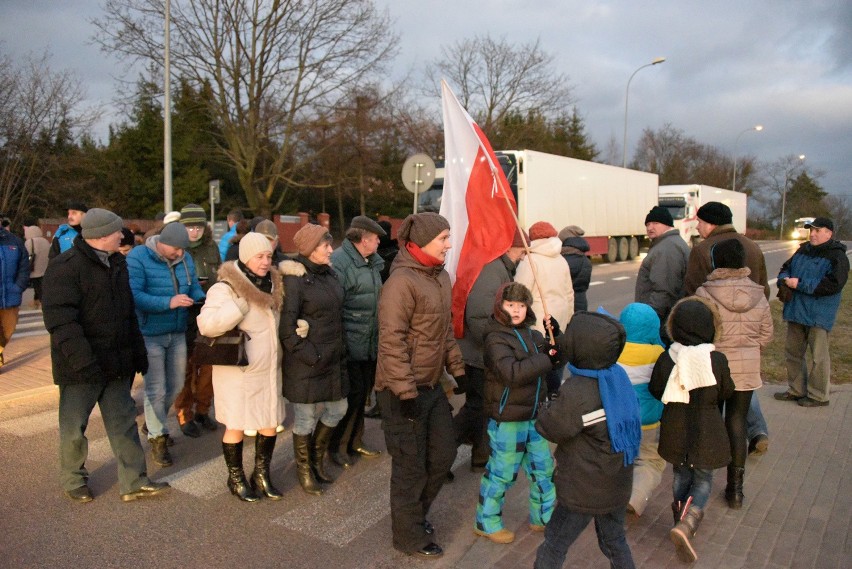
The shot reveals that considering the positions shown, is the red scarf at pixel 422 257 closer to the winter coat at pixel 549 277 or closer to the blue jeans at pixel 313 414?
the blue jeans at pixel 313 414

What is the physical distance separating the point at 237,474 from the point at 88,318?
1411mm

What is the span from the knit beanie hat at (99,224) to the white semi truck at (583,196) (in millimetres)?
14028

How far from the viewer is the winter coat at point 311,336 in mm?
4363

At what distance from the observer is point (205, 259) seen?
6.55m

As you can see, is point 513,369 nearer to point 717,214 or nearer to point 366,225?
point 366,225

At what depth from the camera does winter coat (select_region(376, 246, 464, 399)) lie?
369cm

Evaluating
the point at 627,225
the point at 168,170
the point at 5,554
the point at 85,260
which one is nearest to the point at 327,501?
the point at 5,554

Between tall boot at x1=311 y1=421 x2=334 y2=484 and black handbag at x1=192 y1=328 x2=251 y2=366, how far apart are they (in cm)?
87

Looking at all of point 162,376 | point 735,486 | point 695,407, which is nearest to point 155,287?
point 162,376

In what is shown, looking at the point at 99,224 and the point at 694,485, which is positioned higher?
the point at 99,224

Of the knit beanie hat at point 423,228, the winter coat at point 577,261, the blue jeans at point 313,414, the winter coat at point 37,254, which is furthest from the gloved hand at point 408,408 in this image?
the winter coat at point 37,254

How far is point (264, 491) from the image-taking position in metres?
4.58

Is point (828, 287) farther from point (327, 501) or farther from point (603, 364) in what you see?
point (327, 501)

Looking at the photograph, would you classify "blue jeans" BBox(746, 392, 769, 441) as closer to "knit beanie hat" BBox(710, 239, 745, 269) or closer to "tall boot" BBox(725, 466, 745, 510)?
"tall boot" BBox(725, 466, 745, 510)
